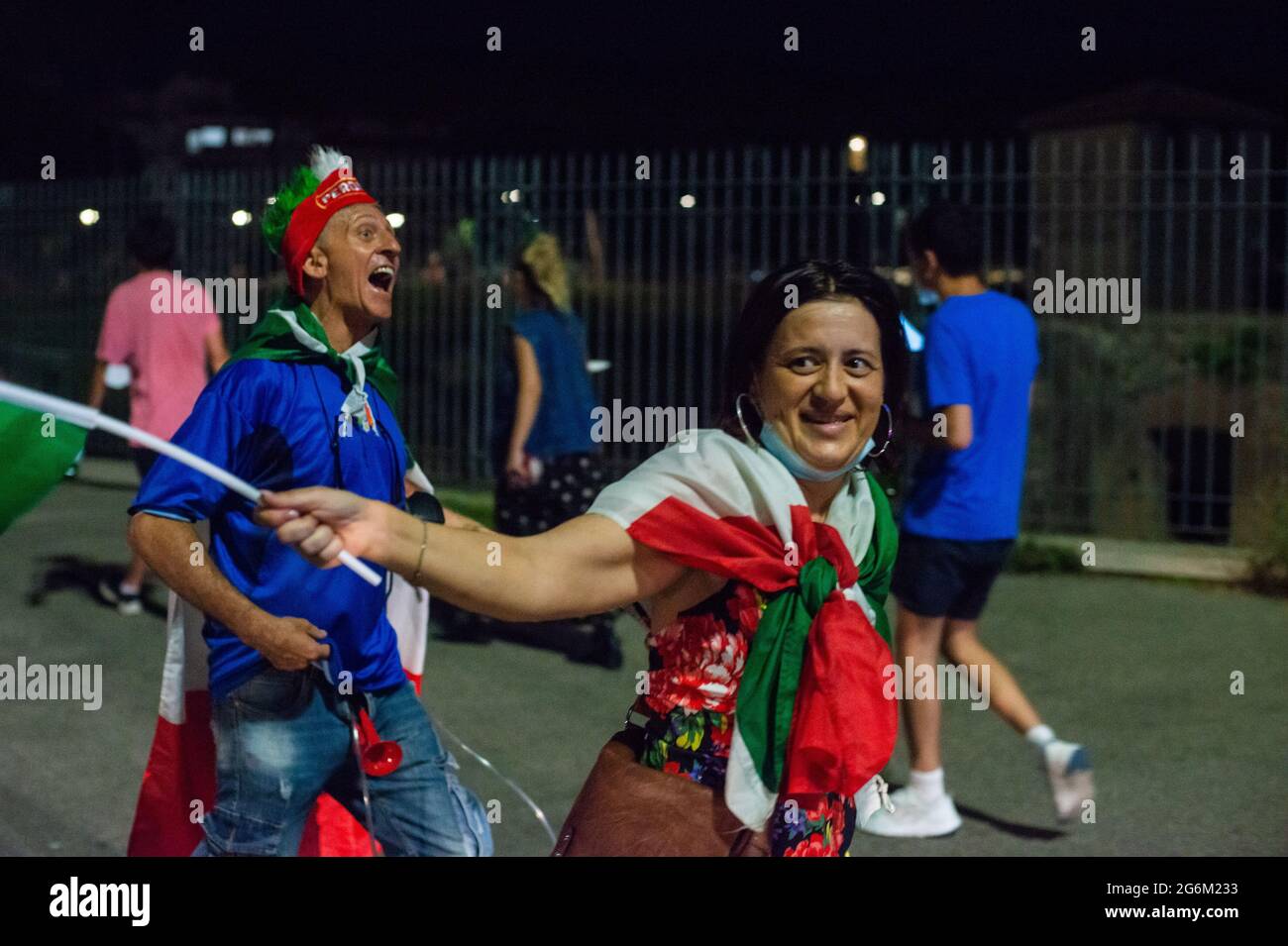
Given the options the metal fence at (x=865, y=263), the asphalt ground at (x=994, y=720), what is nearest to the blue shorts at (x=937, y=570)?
the asphalt ground at (x=994, y=720)

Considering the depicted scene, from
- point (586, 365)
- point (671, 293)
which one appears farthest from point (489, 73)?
point (586, 365)

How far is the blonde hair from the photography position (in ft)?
25.6

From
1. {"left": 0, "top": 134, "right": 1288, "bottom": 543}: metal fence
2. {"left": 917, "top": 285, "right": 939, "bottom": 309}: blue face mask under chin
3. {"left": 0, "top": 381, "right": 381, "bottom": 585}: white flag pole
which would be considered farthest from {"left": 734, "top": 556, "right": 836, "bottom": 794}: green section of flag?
{"left": 0, "top": 134, "right": 1288, "bottom": 543}: metal fence

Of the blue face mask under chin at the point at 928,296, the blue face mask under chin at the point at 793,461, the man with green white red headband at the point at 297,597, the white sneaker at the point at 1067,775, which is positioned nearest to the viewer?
the blue face mask under chin at the point at 793,461

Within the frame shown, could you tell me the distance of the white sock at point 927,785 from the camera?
5688 mm

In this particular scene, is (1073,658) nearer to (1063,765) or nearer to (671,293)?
(1063,765)

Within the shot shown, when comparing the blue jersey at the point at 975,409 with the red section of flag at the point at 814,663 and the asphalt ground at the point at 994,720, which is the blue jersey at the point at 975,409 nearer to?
the asphalt ground at the point at 994,720

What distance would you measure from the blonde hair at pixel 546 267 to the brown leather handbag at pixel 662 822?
16.7ft

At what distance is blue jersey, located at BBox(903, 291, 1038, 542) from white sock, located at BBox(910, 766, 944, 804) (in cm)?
75

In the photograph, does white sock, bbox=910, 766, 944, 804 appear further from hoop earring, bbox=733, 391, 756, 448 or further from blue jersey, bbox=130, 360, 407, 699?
hoop earring, bbox=733, 391, 756, 448

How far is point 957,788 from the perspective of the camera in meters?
6.29

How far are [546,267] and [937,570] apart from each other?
110 inches

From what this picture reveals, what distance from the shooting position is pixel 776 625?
281 cm

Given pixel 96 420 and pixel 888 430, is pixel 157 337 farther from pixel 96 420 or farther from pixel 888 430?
pixel 96 420
